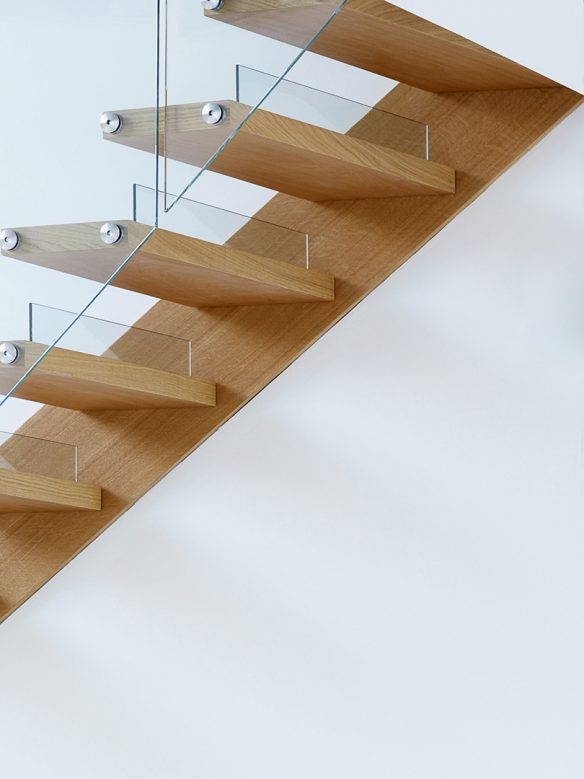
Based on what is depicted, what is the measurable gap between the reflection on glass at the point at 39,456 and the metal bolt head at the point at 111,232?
0.95 metres

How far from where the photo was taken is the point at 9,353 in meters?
2.21

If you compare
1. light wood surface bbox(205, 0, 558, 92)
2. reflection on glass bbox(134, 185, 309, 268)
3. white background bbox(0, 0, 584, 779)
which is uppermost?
light wood surface bbox(205, 0, 558, 92)

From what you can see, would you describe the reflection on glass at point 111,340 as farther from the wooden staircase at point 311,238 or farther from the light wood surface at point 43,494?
the light wood surface at point 43,494

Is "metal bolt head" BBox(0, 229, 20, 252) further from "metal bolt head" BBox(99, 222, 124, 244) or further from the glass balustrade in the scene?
"metal bolt head" BBox(99, 222, 124, 244)

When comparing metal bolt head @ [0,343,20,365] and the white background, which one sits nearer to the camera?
metal bolt head @ [0,343,20,365]

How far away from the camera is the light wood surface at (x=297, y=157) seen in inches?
81.0

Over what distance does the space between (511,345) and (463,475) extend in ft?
1.06

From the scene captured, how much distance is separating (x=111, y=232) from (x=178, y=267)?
50 cm

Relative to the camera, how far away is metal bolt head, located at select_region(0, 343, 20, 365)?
2213 millimetres

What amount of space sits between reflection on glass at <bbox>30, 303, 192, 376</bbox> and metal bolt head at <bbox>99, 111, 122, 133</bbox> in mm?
330

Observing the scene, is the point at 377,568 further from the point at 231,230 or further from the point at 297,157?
the point at 297,157

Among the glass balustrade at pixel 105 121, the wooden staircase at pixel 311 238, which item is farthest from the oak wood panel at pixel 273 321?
the glass balustrade at pixel 105 121

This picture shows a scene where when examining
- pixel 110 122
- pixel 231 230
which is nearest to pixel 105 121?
pixel 110 122

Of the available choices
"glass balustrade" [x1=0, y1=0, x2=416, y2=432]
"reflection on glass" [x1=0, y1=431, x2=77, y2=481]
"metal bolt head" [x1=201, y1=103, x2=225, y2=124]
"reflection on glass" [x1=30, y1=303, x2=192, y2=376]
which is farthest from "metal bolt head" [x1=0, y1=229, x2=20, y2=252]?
"reflection on glass" [x1=0, y1=431, x2=77, y2=481]
